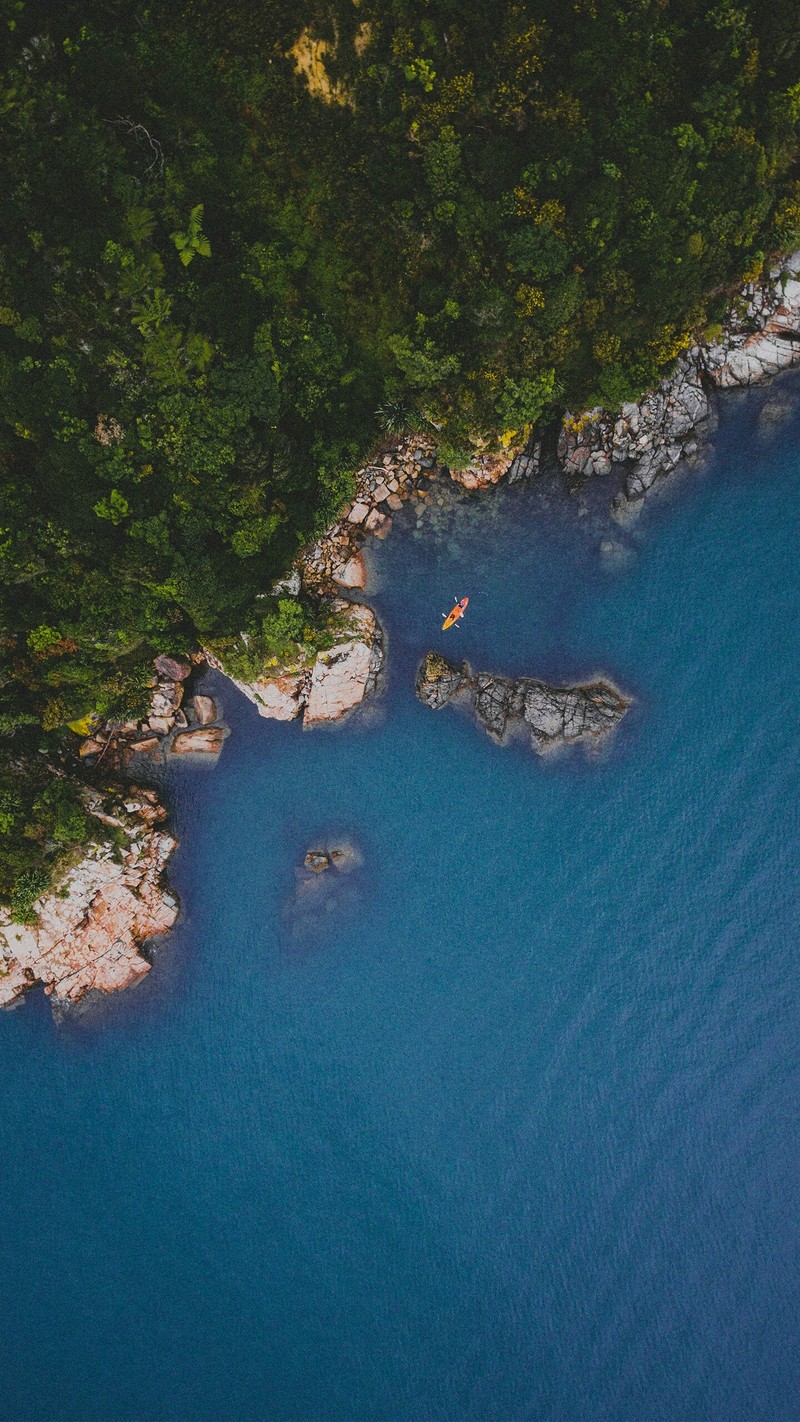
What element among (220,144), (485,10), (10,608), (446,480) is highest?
(485,10)

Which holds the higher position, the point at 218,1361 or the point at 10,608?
the point at 10,608

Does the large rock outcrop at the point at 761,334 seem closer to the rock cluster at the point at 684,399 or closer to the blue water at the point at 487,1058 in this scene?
the rock cluster at the point at 684,399

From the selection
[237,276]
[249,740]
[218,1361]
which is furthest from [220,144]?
[218,1361]

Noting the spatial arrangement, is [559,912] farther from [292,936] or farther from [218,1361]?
[218,1361]

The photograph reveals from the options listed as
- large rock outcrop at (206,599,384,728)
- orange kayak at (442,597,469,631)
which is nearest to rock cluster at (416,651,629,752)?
orange kayak at (442,597,469,631)

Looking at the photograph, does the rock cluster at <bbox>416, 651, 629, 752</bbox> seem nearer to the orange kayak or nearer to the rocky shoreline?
the rocky shoreline

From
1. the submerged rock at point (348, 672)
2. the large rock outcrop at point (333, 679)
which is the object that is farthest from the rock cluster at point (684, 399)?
the large rock outcrop at point (333, 679)

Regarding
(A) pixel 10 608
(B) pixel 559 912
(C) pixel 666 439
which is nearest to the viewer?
(A) pixel 10 608
